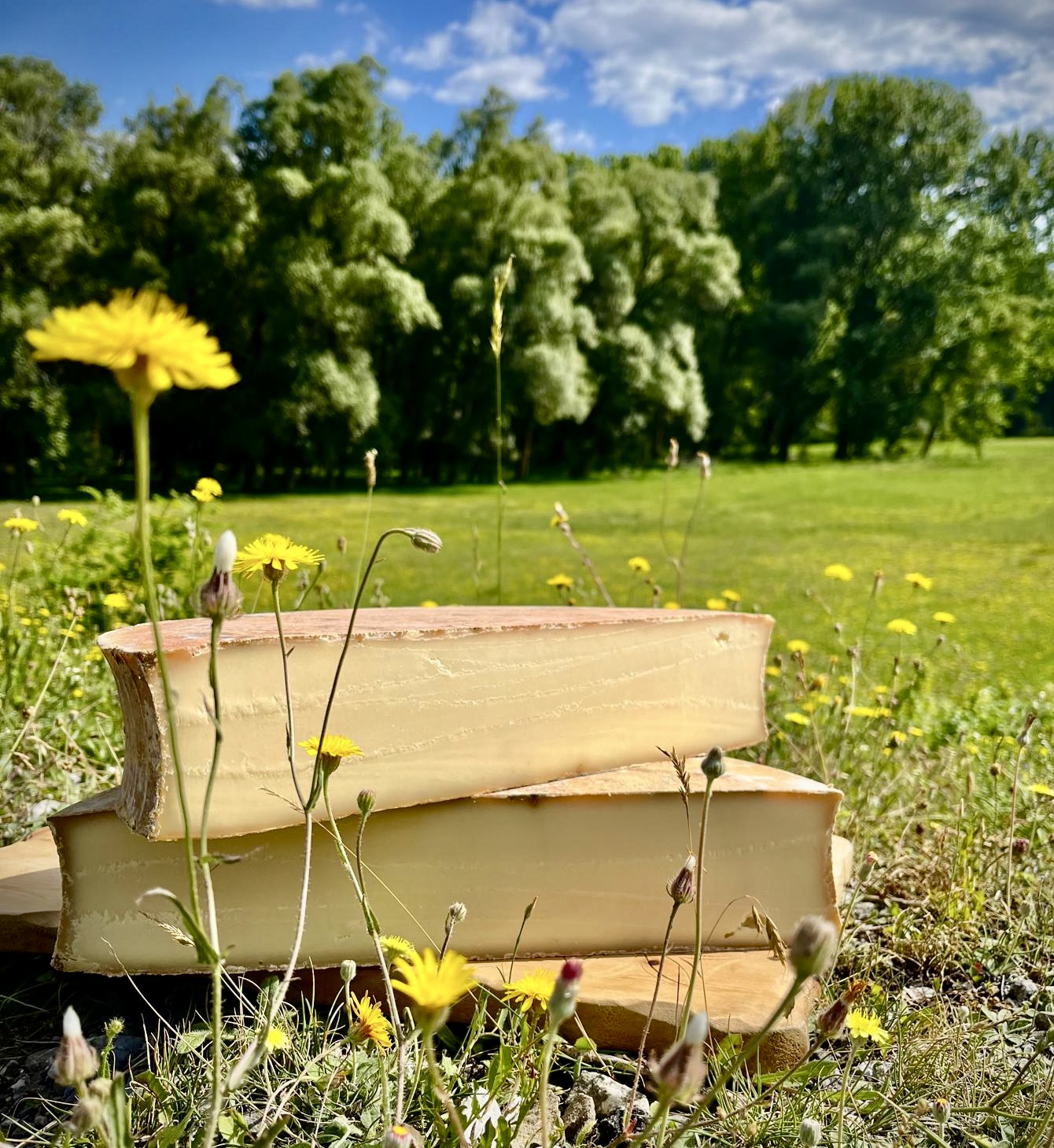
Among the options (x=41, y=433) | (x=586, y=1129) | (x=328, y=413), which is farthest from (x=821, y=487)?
(x=586, y=1129)

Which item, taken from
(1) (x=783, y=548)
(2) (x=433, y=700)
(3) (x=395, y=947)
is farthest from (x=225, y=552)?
(1) (x=783, y=548)

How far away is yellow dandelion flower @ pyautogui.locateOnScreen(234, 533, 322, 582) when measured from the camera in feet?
3.23

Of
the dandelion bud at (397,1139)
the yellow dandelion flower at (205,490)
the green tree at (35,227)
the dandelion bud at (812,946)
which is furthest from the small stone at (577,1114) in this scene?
the green tree at (35,227)

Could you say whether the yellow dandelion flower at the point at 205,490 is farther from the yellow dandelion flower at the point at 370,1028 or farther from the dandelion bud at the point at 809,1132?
the dandelion bud at the point at 809,1132

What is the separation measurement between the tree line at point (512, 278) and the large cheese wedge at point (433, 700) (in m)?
11.4

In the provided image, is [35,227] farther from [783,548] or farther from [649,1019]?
[649,1019]

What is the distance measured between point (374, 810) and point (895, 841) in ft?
3.98

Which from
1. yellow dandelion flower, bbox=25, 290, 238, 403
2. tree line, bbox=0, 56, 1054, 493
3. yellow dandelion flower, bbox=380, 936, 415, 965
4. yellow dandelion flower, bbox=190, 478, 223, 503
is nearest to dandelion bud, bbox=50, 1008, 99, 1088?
yellow dandelion flower, bbox=380, 936, 415, 965

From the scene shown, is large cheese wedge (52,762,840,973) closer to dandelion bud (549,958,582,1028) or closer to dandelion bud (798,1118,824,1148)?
dandelion bud (798,1118,824,1148)

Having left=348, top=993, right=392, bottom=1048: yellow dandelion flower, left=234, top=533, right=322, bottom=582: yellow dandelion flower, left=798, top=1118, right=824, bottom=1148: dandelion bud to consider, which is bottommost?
left=798, top=1118, right=824, bottom=1148: dandelion bud

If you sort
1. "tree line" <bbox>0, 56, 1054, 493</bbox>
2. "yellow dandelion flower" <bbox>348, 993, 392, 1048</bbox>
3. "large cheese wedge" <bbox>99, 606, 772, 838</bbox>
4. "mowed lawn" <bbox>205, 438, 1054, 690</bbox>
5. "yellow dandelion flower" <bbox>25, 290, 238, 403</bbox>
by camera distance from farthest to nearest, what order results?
"tree line" <bbox>0, 56, 1054, 493</bbox>
"mowed lawn" <bbox>205, 438, 1054, 690</bbox>
"large cheese wedge" <bbox>99, 606, 772, 838</bbox>
"yellow dandelion flower" <bbox>348, 993, 392, 1048</bbox>
"yellow dandelion flower" <bbox>25, 290, 238, 403</bbox>

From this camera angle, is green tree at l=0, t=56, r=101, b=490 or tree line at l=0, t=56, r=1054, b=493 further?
tree line at l=0, t=56, r=1054, b=493

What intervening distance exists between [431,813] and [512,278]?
45.5 ft

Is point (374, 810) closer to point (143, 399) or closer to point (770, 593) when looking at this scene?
point (143, 399)
